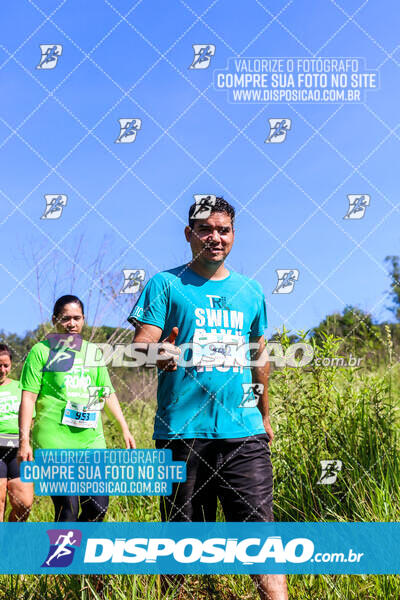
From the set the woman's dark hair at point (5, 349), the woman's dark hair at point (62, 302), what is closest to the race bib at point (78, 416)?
the woman's dark hair at point (62, 302)

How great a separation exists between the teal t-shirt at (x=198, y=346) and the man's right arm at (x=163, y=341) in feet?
0.12

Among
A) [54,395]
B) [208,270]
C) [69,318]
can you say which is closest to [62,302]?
[69,318]

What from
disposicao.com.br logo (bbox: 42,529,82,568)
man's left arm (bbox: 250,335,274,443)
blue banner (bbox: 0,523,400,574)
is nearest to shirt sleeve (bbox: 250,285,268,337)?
man's left arm (bbox: 250,335,274,443)

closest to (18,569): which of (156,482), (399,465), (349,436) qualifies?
(156,482)

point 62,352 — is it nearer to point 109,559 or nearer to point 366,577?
point 109,559

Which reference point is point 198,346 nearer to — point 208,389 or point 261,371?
point 208,389

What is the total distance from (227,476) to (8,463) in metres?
2.57

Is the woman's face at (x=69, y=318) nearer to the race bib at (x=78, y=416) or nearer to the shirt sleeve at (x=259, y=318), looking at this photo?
the race bib at (x=78, y=416)

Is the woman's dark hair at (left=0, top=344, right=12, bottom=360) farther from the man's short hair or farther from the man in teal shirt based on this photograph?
the man's short hair

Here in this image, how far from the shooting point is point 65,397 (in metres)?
3.75

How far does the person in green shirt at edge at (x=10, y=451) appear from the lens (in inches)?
188

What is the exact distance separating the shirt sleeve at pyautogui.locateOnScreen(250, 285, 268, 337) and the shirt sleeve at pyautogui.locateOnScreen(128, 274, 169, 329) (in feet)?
1.78

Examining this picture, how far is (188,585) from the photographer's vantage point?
346 cm

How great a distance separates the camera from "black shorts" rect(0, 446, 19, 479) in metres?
4.82
